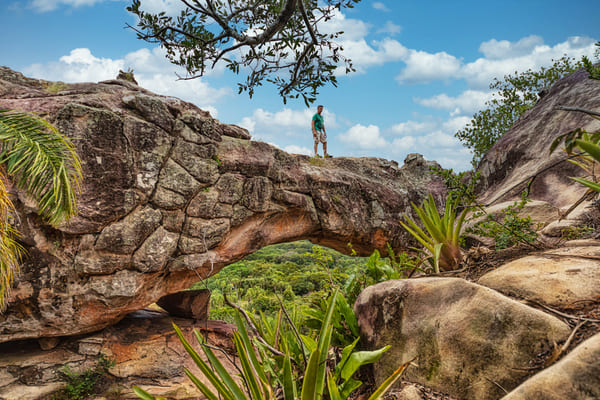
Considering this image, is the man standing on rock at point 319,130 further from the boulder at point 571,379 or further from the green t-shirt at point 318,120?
the boulder at point 571,379

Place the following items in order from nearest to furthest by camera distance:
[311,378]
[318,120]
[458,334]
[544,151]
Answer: [311,378]
[458,334]
[544,151]
[318,120]

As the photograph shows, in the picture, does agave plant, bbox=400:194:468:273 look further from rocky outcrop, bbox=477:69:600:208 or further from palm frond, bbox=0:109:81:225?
palm frond, bbox=0:109:81:225

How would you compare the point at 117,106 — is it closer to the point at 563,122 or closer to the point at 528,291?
the point at 528,291

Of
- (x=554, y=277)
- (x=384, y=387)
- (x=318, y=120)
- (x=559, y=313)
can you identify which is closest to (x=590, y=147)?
(x=554, y=277)

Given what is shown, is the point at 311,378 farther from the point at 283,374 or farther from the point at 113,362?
the point at 113,362

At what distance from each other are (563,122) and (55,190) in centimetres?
900

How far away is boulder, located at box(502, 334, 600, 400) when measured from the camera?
125 cm

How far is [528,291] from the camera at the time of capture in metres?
1.99

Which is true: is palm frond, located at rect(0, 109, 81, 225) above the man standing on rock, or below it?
below

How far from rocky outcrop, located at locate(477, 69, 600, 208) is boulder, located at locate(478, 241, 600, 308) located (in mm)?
3531

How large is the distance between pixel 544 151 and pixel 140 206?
25.5 ft

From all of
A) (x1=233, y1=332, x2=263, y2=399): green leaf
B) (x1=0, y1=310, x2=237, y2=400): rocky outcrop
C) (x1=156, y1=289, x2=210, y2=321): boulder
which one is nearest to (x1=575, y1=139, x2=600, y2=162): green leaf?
(x1=233, y1=332, x2=263, y2=399): green leaf

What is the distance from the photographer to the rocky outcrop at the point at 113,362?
5887 mm

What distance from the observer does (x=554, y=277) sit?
2.00 meters
